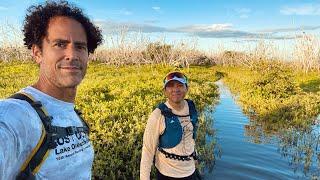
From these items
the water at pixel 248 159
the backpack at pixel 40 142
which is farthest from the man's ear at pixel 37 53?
the water at pixel 248 159

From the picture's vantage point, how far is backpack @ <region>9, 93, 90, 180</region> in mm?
1923

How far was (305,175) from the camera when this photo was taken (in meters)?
10.5

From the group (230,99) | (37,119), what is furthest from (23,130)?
(230,99)

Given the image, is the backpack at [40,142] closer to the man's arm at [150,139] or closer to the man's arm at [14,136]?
the man's arm at [14,136]

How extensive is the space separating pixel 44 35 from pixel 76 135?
63cm

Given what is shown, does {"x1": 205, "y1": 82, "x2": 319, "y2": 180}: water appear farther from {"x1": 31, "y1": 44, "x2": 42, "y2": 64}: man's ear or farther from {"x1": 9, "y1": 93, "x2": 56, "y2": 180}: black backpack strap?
{"x1": 9, "y1": 93, "x2": 56, "y2": 180}: black backpack strap

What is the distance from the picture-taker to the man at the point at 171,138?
509 cm

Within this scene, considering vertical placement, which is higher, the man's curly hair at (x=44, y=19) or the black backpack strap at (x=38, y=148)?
the man's curly hair at (x=44, y=19)

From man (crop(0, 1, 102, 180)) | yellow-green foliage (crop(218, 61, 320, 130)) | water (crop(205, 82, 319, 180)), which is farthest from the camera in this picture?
yellow-green foliage (crop(218, 61, 320, 130))

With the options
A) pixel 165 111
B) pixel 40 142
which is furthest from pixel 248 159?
pixel 40 142

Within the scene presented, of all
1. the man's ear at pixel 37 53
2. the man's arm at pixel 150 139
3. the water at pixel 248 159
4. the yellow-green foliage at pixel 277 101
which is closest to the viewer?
the man's ear at pixel 37 53

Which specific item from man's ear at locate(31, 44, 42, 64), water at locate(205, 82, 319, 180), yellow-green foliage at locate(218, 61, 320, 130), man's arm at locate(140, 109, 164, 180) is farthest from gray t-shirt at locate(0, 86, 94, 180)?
yellow-green foliage at locate(218, 61, 320, 130)

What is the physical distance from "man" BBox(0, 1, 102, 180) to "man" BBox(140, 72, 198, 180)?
243 centimetres

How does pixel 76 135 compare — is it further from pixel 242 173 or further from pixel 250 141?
pixel 250 141
